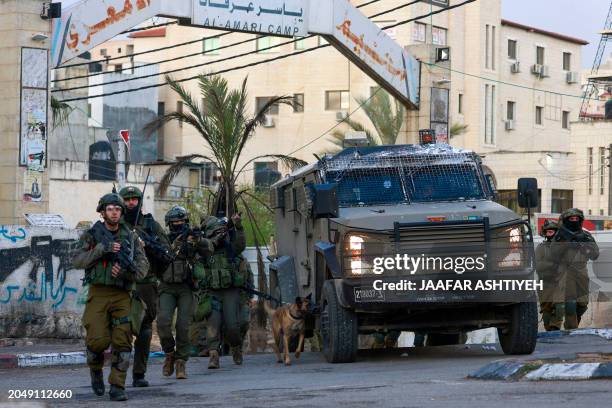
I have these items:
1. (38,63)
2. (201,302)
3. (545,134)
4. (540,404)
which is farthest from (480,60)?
(540,404)

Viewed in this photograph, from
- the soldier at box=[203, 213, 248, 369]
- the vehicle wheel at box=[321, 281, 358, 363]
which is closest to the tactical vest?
the soldier at box=[203, 213, 248, 369]

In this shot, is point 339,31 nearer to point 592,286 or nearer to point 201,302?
point 592,286

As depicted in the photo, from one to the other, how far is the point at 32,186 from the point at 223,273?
662cm

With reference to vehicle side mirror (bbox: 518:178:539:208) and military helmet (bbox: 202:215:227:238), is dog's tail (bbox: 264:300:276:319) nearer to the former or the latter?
military helmet (bbox: 202:215:227:238)

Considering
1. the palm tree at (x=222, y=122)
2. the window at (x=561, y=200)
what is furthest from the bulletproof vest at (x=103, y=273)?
the window at (x=561, y=200)

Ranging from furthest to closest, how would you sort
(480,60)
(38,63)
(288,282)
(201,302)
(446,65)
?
(480,60)
(446,65)
(38,63)
(288,282)
(201,302)

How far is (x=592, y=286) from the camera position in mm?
19312

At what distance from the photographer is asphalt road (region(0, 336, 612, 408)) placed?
1033 centimetres

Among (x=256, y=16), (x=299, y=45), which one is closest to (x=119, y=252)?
(x=256, y=16)

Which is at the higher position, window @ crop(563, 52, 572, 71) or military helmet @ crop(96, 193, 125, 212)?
window @ crop(563, 52, 572, 71)

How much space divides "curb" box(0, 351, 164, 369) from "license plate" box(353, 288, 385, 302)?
14.6 feet

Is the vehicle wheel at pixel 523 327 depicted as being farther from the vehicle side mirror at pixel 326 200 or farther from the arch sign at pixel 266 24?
the arch sign at pixel 266 24

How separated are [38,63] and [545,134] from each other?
54918 millimetres

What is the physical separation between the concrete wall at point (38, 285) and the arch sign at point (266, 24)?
3049 millimetres
